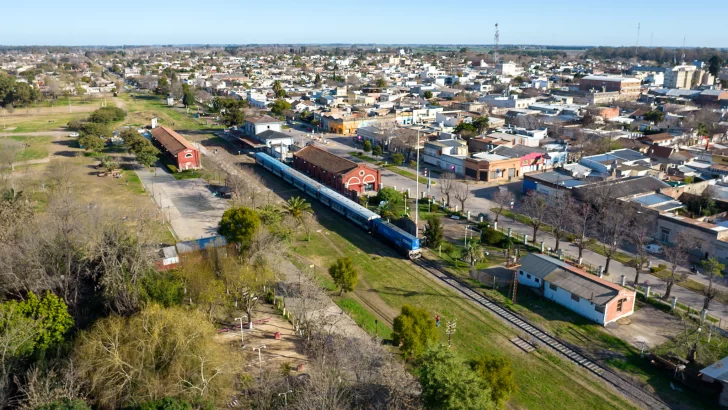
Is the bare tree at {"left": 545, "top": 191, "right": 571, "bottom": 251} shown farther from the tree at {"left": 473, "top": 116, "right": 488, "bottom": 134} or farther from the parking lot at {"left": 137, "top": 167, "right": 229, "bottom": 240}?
the tree at {"left": 473, "top": 116, "right": 488, "bottom": 134}

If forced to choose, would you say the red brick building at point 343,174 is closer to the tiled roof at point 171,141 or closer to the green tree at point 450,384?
the tiled roof at point 171,141

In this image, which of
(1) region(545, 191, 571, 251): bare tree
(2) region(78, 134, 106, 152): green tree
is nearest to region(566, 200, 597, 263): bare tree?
(1) region(545, 191, 571, 251): bare tree

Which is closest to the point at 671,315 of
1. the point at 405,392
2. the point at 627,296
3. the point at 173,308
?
the point at 627,296

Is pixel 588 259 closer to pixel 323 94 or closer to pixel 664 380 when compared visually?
pixel 664 380

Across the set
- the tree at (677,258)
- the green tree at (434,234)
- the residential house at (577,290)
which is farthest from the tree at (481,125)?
the residential house at (577,290)

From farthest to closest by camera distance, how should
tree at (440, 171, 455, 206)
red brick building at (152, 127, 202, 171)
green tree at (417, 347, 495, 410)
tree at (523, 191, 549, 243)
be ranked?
red brick building at (152, 127, 202, 171) < tree at (440, 171, 455, 206) < tree at (523, 191, 549, 243) < green tree at (417, 347, 495, 410)
